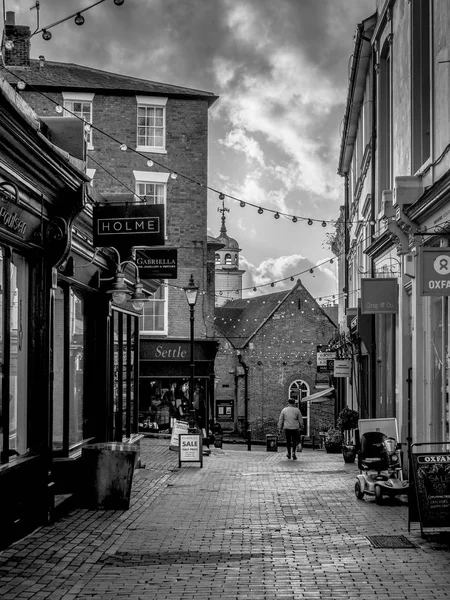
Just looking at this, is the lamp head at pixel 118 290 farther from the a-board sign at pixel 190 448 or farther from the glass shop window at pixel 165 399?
the glass shop window at pixel 165 399

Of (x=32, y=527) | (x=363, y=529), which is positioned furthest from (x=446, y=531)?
(x=32, y=527)

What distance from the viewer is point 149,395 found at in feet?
118

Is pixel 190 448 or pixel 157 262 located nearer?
pixel 157 262

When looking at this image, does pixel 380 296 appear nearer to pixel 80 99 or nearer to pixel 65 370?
pixel 65 370

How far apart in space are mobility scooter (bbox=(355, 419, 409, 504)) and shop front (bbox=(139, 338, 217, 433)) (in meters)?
20.7

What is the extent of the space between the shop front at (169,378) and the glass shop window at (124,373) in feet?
47.7

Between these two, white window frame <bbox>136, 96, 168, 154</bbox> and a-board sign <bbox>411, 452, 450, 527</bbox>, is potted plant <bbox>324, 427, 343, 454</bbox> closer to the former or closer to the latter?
white window frame <bbox>136, 96, 168, 154</bbox>

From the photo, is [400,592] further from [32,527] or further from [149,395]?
[149,395]

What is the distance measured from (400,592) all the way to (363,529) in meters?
3.47

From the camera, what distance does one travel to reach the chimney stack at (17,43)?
1348 centimetres

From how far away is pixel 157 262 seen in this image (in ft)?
62.1

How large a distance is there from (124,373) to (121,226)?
569 cm

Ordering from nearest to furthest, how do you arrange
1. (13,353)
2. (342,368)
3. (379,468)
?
1. (13,353)
2. (379,468)
3. (342,368)

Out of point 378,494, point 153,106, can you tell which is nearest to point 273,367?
point 153,106
